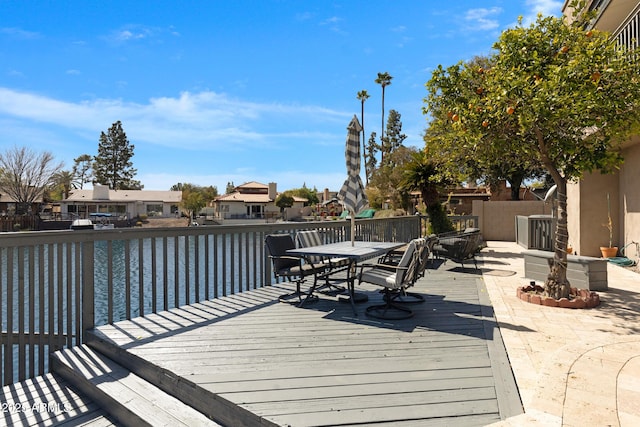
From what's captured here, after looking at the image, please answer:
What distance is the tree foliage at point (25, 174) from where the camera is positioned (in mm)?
36500

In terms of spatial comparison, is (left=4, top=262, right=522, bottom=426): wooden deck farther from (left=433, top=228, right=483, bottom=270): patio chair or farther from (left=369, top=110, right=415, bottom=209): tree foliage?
(left=369, top=110, right=415, bottom=209): tree foliage

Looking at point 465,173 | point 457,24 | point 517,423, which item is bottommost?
point 517,423

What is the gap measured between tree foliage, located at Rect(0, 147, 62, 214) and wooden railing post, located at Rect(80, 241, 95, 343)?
142 ft

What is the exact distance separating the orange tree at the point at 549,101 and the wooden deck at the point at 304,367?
213cm

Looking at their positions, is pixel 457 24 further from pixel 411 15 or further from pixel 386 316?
pixel 386 316

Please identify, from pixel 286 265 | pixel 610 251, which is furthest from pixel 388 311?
pixel 610 251

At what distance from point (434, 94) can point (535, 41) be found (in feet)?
4.26

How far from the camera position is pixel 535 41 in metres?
4.44

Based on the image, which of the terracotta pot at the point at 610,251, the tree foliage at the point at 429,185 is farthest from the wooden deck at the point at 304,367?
the terracotta pot at the point at 610,251

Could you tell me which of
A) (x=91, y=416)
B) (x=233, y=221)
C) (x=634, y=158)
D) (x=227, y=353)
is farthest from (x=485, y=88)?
(x=233, y=221)

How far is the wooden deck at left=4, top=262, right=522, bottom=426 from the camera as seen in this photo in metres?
2.08

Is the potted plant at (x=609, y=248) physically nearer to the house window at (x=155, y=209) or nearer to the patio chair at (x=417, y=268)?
the patio chair at (x=417, y=268)

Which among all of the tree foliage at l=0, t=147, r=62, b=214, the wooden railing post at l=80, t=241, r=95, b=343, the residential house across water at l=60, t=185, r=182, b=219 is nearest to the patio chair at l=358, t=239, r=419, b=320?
the wooden railing post at l=80, t=241, r=95, b=343

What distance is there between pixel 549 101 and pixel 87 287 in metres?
5.05
